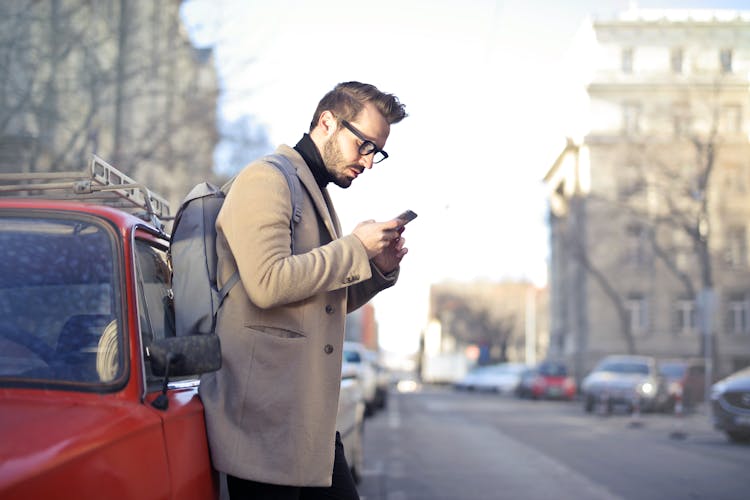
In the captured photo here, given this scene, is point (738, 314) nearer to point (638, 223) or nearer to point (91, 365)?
point (638, 223)

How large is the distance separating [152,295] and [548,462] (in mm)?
9471

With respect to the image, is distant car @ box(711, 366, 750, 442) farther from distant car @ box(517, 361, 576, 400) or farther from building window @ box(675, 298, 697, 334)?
building window @ box(675, 298, 697, 334)

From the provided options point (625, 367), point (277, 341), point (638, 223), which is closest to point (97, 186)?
point (277, 341)

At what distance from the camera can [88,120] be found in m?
20.1

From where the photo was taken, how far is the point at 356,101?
10.4 ft

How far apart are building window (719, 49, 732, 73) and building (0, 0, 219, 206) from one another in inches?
920

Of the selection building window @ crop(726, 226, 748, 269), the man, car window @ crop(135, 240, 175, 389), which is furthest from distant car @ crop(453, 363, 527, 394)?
the man

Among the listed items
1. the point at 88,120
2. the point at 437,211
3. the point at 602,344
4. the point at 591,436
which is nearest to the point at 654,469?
the point at 591,436

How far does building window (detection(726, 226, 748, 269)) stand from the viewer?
5875 centimetres

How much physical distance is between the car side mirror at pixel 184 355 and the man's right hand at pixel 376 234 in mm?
547

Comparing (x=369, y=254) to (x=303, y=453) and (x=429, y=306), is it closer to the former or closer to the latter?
(x=303, y=453)

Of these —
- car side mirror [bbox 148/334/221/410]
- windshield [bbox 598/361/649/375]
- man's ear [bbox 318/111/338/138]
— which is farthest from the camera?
windshield [bbox 598/361/649/375]

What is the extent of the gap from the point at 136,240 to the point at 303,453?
915mm

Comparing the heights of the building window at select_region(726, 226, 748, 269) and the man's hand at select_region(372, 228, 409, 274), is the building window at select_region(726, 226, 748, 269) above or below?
above
